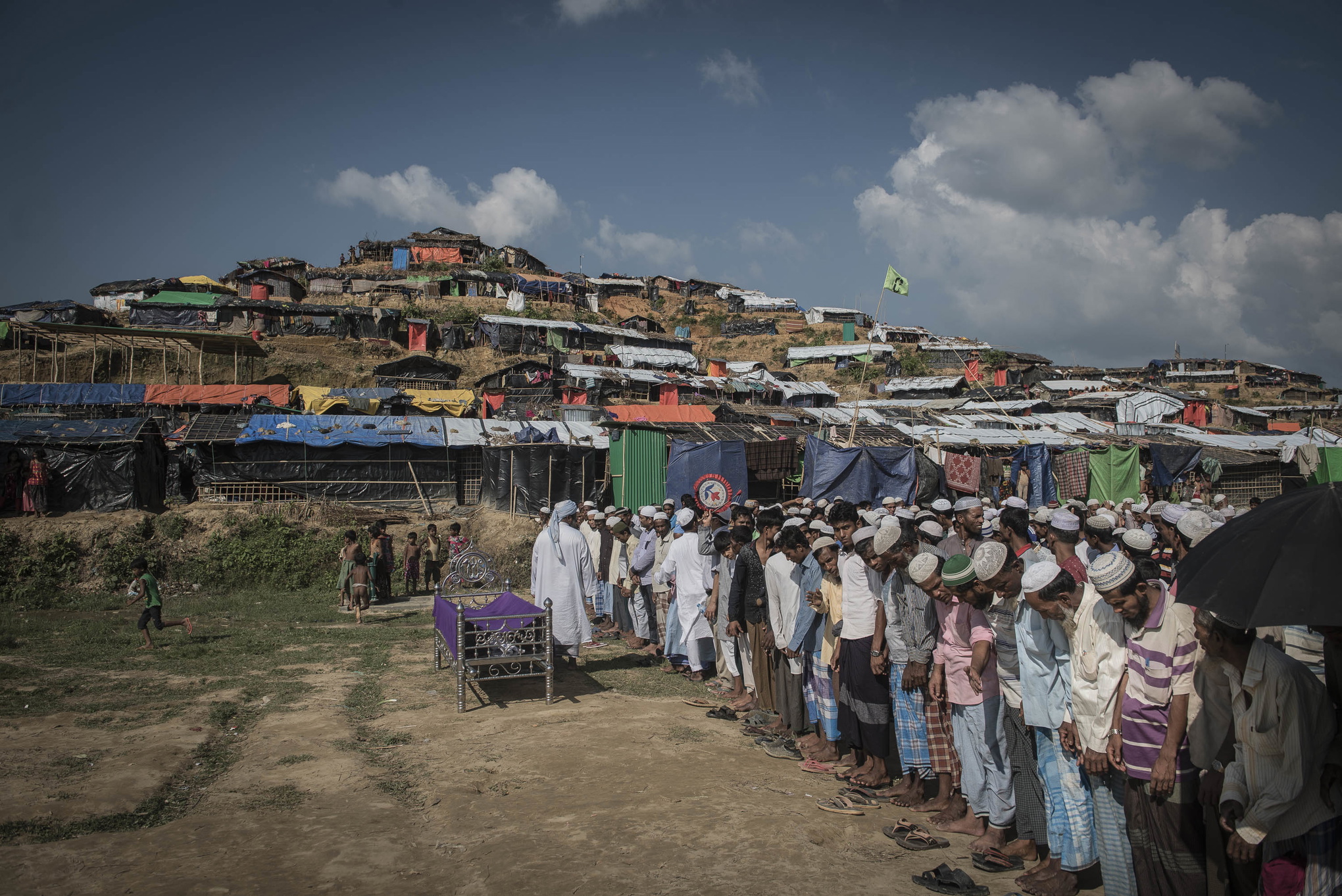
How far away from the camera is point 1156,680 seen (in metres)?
3.59

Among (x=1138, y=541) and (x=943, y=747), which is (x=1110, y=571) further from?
(x=1138, y=541)

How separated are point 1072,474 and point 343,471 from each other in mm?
19601

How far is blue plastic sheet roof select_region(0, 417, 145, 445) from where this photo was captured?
1723 centimetres

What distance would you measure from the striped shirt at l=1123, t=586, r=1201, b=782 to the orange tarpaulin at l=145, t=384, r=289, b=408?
26687 mm

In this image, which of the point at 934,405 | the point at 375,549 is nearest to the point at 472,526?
the point at 375,549

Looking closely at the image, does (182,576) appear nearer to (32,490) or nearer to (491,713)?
(32,490)

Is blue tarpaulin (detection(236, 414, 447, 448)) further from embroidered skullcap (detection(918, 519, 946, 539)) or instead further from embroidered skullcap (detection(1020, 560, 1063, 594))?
embroidered skullcap (detection(1020, 560, 1063, 594))

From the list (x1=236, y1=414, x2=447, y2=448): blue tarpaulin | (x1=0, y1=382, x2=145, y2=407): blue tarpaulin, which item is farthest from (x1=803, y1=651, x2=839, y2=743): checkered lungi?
(x1=0, y1=382, x2=145, y2=407): blue tarpaulin

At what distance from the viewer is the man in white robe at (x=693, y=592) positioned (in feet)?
28.6

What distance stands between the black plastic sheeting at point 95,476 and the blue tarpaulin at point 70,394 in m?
8.58

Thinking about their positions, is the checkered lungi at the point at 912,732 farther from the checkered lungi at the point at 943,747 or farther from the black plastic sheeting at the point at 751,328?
the black plastic sheeting at the point at 751,328

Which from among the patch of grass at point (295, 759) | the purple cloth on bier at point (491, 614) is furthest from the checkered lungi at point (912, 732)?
the patch of grass at point (295, 759)

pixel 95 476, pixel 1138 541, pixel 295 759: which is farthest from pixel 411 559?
pixel 1138 541

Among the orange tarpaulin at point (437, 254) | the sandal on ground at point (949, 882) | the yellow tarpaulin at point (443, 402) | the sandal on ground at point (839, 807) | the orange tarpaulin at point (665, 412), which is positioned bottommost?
the sandal on ground at point (839, 807)
